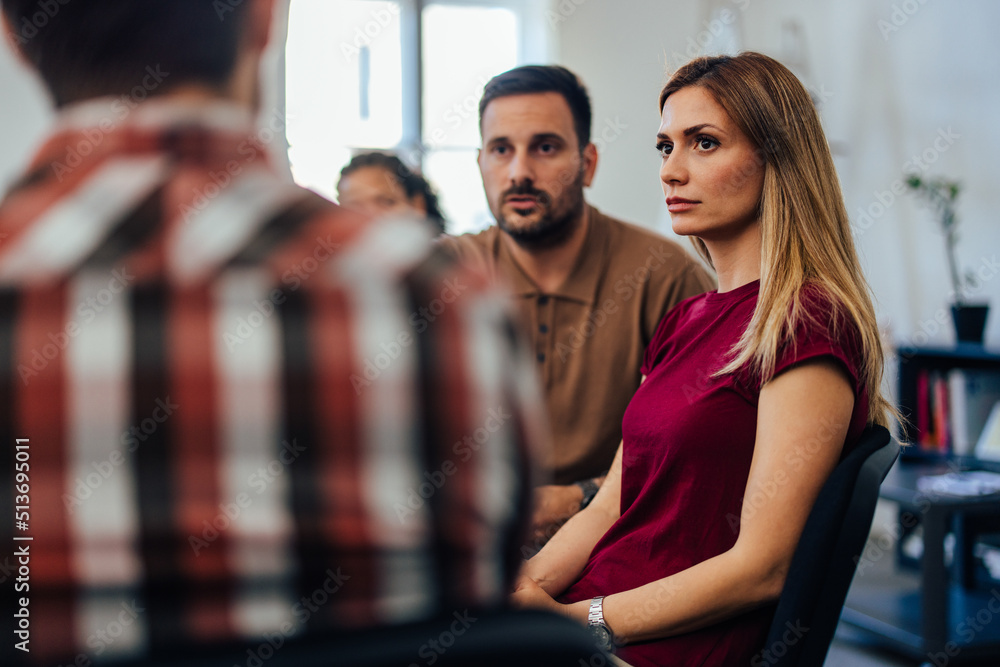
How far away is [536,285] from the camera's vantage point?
5.68ft

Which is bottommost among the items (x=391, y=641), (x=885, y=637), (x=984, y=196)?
(x=885, y=637)

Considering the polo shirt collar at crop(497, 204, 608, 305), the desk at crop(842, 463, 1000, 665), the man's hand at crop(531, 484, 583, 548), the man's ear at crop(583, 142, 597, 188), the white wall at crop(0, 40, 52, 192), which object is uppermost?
the white wall at crop(0, 40, 52, 192)

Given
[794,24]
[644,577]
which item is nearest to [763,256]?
[644,577]

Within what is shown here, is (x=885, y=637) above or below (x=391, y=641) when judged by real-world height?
below

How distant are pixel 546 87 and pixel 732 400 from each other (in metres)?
0.96

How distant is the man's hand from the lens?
138cm

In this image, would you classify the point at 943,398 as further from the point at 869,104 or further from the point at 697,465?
the point at 697,465

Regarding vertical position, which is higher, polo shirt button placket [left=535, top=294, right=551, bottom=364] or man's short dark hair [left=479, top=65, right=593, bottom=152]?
man's short dark hair [left=479, top=65, right=593, bottom=152]

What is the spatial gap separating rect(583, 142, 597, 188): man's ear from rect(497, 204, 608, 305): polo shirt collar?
0.08m

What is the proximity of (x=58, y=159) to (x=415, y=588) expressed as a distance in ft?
1.12

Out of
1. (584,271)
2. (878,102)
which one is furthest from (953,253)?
(584,271)

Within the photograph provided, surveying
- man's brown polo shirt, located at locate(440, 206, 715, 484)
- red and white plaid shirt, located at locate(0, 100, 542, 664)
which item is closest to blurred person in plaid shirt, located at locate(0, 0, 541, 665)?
red and white plaid shirt, located at locate(0, 100, 542, 664)

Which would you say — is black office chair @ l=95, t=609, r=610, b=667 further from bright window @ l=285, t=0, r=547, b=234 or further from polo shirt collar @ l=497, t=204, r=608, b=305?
bright window @ l=285, t=0, r=547, b=234

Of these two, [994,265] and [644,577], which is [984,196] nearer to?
[994,265]
